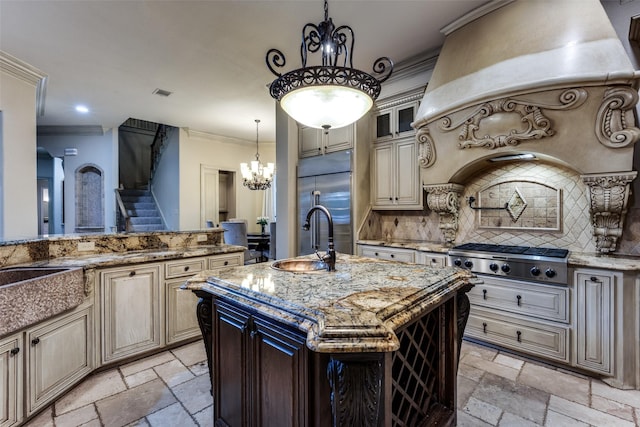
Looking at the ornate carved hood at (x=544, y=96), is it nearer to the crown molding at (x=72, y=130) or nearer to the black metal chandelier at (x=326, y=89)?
the black metal chandelier at (x=326, y=89)

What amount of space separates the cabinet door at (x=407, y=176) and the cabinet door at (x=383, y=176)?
0.28ft

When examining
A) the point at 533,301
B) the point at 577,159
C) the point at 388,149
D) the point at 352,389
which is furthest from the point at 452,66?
the point at 352,389

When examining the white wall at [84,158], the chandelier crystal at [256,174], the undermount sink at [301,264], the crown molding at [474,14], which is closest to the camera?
the undermount sink at [301,264]

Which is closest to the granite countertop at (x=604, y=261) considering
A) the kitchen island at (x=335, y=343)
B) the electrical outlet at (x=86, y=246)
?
the kitchen island at (x=335, y=343)

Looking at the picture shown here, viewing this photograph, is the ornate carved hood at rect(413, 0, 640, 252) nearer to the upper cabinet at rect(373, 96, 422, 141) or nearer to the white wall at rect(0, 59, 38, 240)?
the upper cabinet at rect(373, 96, 422, 141)

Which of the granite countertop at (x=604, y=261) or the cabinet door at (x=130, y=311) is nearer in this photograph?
the granite countertop at (x=604, y=261)

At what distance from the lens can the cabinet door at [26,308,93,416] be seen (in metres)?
1.90

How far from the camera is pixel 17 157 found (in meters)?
3.70

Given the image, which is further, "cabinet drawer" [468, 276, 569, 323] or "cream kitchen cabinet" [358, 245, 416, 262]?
"cream kitchen cabinet" [358, 245, 416, 262]

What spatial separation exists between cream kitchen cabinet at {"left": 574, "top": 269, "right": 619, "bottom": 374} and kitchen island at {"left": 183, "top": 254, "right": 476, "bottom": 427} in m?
1.25

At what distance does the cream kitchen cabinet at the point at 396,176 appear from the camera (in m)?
3.65

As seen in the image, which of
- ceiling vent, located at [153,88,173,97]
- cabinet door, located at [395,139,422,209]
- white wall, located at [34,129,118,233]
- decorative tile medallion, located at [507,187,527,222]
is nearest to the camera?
decorative tile medallion, located at [507,187,527,222]

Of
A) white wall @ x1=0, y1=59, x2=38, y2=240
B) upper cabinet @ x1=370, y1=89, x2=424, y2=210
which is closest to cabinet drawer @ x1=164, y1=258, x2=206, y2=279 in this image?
upper cabinet @ x1=370, y1=89, x2=424, y2=210

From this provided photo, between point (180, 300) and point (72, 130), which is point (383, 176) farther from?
point (72, 130)
